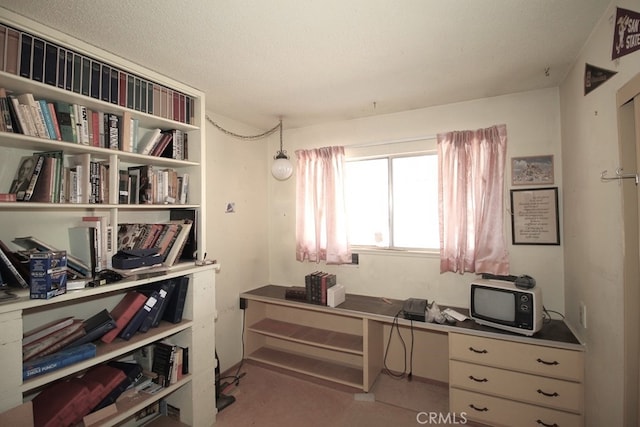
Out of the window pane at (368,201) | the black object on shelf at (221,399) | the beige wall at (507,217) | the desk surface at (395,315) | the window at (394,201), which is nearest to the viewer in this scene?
the beige wall at (507,217)

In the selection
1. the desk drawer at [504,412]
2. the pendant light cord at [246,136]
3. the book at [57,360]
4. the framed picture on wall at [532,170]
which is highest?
the pendant light cord at [246,136]

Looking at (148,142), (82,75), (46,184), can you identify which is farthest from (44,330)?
(82,75)

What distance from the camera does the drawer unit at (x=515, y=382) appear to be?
1750mm

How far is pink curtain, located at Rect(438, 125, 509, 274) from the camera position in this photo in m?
2.28

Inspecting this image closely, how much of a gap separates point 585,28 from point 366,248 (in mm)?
2144

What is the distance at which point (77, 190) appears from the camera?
5.08 ft

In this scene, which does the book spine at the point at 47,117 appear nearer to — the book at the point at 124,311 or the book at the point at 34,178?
the book at the point at 34,178

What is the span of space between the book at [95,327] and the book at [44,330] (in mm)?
92

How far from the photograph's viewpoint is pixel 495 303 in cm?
202

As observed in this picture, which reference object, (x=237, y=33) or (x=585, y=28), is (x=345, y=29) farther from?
(x=585, y=28)

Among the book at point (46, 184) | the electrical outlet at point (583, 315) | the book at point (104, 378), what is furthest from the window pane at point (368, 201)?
the book at point (46, 184)

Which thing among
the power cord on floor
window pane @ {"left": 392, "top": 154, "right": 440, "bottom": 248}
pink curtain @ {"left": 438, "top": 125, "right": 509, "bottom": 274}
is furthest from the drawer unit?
the power cord on floor

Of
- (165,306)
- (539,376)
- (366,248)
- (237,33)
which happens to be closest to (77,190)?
(165,306)

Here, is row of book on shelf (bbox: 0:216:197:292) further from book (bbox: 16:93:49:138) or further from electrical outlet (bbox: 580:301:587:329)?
electrical outlet (bbox: 580:301:587:329)
